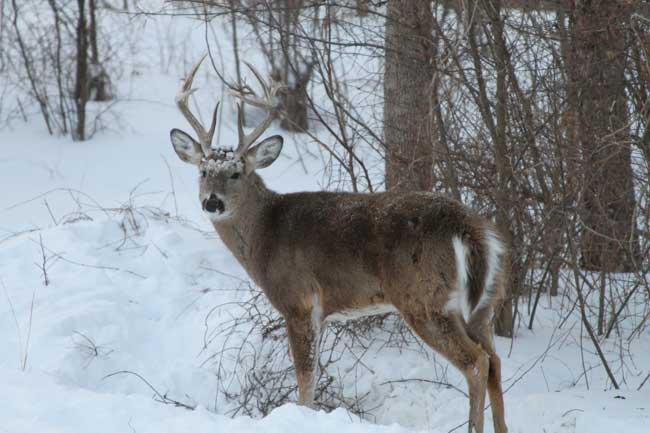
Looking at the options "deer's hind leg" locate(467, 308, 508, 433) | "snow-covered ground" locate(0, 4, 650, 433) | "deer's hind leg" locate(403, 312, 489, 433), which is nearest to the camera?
"snow-covered ground" locate(0, 4, 650, 433)

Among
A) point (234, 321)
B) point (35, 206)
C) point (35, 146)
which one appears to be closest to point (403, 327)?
point (234, 321)

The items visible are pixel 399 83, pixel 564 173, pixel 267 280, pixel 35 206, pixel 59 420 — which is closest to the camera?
pixel 59 420

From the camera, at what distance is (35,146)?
39.9ft

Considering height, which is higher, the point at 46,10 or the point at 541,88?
the point at 46,10

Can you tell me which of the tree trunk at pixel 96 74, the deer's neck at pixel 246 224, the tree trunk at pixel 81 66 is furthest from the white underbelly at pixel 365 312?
the tree trunk at pixel 96 74

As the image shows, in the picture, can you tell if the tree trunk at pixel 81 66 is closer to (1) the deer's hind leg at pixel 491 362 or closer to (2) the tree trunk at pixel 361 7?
(2) the tree trunk at pixel 361 7

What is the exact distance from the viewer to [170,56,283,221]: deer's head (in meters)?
6.07

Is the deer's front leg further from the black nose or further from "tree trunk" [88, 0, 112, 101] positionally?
"tree trunk" [88, 0, 112, 101]

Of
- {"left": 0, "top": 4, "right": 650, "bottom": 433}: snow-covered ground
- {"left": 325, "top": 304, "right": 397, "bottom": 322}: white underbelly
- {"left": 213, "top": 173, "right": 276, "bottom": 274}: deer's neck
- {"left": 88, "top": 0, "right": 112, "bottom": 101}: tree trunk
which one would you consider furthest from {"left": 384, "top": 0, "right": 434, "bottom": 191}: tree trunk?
{"left": 88, "top": 0, "right": 112, "bottom": 101}: tree trunk

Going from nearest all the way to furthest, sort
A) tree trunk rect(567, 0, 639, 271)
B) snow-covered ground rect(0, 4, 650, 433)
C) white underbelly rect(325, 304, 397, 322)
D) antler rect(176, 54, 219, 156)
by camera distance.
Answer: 1. snow-covered ground rect(0, 4, 650, 433)
2. white underbelly rect(325, 304, 397, 322)
3. tree trunk rect(567, 0, 639, 271)
4. antler rect(176, 54, 219, 156)

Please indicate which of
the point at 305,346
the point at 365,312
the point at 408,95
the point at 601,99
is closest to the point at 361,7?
the point at 408,95

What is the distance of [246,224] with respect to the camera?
241 inches

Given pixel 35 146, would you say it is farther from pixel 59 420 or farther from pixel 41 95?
pixel 59 420

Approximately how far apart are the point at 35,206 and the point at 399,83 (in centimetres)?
523
